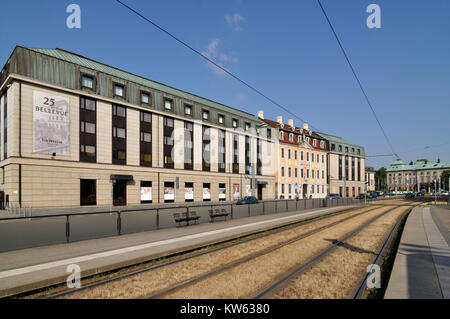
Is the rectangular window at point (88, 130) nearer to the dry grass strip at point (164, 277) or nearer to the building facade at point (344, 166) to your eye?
the dry grass strip at point (164, 277)

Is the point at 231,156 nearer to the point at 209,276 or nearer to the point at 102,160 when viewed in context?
the point at 102,160

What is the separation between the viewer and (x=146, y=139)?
37.8 m

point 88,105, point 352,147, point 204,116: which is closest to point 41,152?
point 88,105

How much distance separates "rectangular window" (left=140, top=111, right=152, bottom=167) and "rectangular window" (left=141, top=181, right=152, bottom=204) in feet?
8.43

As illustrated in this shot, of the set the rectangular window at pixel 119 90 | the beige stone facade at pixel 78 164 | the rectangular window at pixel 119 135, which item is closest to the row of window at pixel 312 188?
Answer: the beige stone facade at pixel 78 164

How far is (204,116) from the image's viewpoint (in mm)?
45500

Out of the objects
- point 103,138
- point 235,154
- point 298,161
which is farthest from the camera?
point 298,161

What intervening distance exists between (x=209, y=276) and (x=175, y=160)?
34637 millimetres

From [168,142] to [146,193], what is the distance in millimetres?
8013

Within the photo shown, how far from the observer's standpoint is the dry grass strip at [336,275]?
19.2 feet

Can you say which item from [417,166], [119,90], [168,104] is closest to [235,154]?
[168,104]

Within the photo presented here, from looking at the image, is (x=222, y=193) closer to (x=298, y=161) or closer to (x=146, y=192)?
(x=146, y=192)

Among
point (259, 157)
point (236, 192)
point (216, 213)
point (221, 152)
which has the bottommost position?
point (236, 192)
